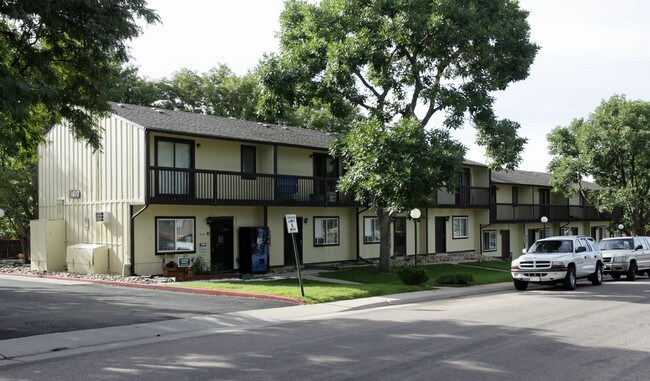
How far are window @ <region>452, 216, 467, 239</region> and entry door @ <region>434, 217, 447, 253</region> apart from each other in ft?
3.72

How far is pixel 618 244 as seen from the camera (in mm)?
27984

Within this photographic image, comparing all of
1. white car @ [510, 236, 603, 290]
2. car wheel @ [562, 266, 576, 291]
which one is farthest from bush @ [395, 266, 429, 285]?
car wheel @ [562, 266, 576, 291]

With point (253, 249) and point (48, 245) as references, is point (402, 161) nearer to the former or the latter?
point (253, 249)

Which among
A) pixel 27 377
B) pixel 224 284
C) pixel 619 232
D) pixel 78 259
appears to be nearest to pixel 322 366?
pixel 27 377

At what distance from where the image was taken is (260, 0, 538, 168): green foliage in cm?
2298

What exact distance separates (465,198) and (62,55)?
27.6 m

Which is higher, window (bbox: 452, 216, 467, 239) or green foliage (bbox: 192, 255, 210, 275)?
window (bbox: 452, 216, 467, 239)

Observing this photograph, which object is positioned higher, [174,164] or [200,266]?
[174,164]

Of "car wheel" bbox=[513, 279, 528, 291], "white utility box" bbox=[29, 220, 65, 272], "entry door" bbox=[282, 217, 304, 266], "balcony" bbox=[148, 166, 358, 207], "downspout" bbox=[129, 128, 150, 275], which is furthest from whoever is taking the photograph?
"entry door" bbox=[282, 217, 304, 266]

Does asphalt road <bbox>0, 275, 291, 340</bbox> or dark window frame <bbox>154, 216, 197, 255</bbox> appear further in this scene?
dark window frame <bbox>154, 216, 197, 255</bbox>

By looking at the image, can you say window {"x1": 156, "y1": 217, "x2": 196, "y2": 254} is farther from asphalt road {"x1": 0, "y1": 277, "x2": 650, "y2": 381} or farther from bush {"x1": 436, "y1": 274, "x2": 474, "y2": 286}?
asphalt road {"x1": 0, "y1": 277, "x2": 650, "y2": 381}

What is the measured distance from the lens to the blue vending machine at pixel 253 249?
2652 centimetres

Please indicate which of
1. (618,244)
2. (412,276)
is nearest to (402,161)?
(412,276)

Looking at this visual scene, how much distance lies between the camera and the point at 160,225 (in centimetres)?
2475
